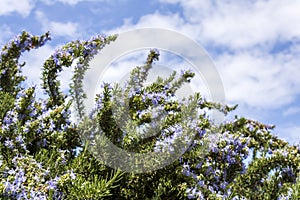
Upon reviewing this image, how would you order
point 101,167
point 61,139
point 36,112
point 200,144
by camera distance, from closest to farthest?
A: 1. point 101,167
2. point 200,144
3. point 61,139
4. point 36,112

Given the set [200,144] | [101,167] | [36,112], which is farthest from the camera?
[36,112]

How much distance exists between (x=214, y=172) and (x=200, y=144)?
450 millimetres

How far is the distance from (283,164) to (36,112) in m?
2.48

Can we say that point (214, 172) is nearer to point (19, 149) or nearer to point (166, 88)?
point (166, 88)

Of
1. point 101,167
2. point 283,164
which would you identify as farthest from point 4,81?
point 283,164

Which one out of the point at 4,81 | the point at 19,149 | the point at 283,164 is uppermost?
the point at 4,81

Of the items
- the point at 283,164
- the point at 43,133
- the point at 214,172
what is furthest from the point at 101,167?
the point at 283,164

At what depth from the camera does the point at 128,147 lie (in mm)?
3312

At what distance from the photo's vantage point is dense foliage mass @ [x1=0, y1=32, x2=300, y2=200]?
9.78ft

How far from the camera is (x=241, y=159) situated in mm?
3832

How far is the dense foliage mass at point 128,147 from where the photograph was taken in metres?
2.98

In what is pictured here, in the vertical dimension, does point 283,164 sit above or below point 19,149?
above

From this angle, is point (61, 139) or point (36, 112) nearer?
point (61, 139)

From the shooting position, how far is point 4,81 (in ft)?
17.5
